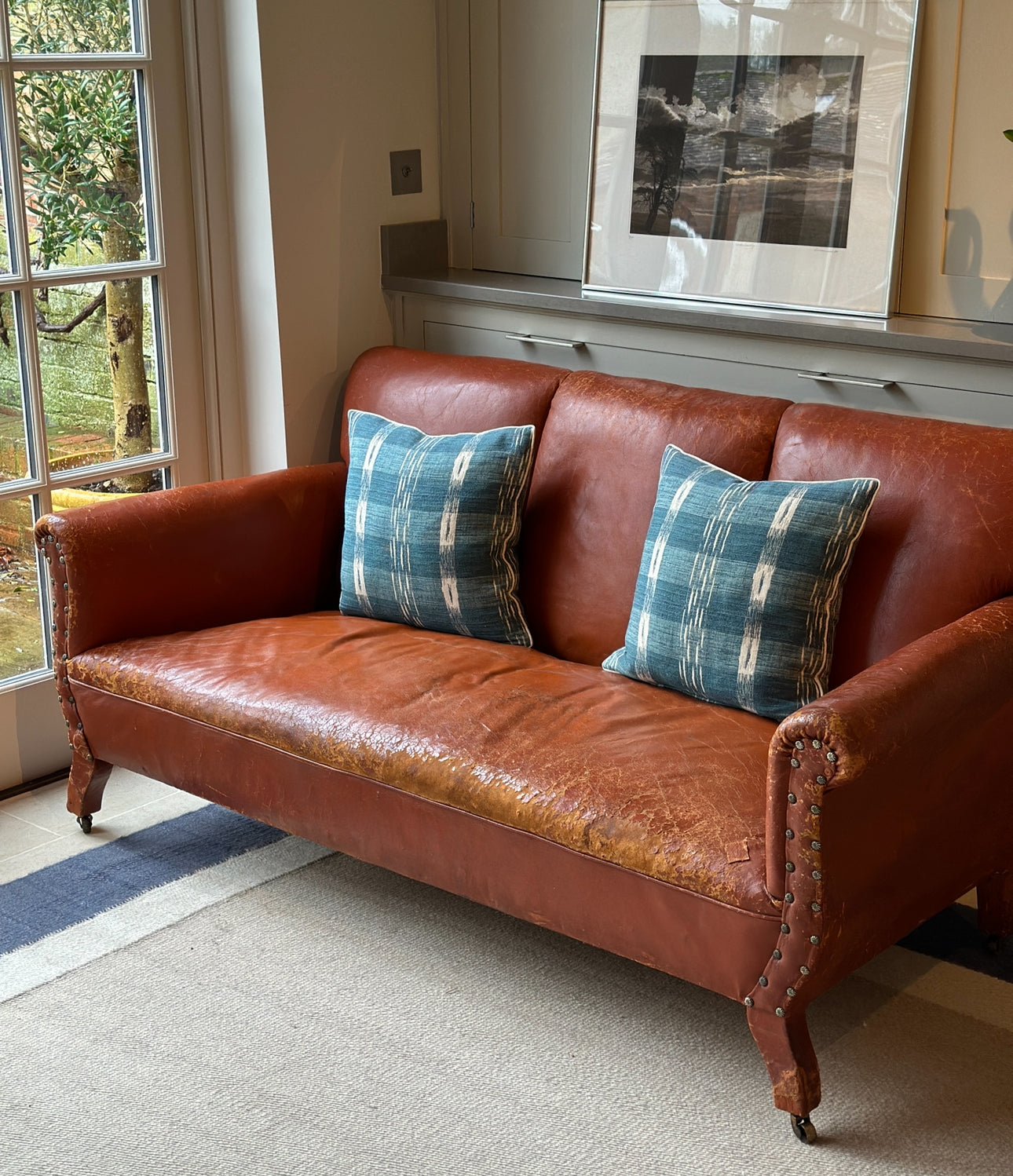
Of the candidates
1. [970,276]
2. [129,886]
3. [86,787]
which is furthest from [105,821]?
[970,276]

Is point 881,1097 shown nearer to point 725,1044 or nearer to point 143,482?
point 725,1044

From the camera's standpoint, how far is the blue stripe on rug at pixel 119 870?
2.42 meters

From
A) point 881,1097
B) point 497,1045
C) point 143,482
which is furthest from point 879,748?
point 143,482

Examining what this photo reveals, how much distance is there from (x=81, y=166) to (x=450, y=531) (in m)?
1.14

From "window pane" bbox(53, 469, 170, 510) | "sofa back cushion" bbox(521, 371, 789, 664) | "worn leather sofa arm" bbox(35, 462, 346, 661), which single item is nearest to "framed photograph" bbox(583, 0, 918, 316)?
"sofa back cushion" bbox(521, 371, 789, 664)

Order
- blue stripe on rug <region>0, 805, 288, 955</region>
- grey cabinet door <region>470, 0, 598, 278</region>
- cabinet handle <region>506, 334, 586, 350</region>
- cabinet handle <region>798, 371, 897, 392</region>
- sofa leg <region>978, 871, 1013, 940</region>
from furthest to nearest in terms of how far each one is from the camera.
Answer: grey cabinet door <region>470, 0, 598, 278</region> → cabinet handle <region>506, 334, 586, 350</region> → cabinet handle <region>798, 371, 897, 392</region> → blue stripe on rug <region>0, 805, 288, 955</region> → sofa leg <region>978, 871, 1013, 940</region>

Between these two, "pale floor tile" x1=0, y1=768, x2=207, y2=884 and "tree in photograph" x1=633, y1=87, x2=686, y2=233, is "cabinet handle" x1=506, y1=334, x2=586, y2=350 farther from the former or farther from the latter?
"pale floor tile" x1=0, y1=768, x2=207, y2=884

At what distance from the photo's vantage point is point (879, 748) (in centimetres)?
172

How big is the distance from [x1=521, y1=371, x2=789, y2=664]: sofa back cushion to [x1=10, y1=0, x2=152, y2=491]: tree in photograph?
1.00m

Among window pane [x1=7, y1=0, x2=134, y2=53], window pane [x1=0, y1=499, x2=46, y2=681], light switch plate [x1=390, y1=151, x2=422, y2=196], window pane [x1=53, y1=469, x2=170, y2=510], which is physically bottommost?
window pane [x1=0, y1=499, x2=46, y2=681]

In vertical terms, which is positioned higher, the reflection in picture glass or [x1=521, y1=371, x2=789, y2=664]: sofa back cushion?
the reflection in picture glass

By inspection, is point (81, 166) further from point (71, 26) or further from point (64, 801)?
point (64, 801)

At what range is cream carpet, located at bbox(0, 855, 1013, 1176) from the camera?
71.9 inches

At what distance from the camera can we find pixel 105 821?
9.15 feet
